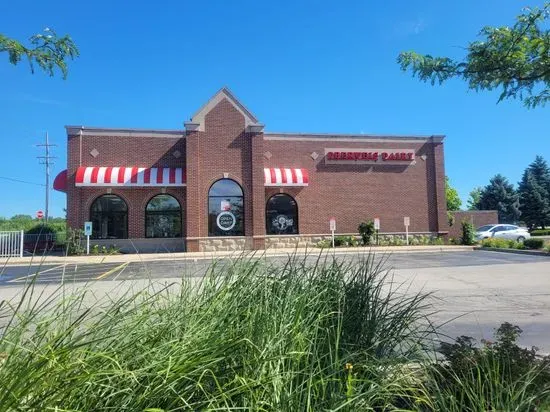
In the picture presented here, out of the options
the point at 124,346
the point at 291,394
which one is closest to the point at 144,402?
the point at 124,346

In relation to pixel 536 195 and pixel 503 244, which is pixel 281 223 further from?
pixel 536 195

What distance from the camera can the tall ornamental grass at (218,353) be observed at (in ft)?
6.86

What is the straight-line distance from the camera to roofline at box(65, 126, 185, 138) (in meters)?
24.8

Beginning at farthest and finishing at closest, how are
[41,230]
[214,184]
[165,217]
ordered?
[41,230], [165,217], [214,184]

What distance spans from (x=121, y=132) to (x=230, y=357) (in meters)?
→ 25.3

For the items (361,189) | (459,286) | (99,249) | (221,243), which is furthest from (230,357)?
(361,189)

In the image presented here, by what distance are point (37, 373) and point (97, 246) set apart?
24.3m

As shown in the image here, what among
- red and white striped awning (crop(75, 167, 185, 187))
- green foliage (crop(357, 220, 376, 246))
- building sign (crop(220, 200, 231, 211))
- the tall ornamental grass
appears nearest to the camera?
the tall ornamental grass

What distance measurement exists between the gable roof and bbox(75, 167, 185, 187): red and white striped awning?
3.16m

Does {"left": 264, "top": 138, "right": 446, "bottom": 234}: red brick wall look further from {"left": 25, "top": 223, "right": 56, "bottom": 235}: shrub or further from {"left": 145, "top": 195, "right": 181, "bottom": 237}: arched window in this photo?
{"left": 25, "top": 223, "right": 56, "bottom": 235}: shrub

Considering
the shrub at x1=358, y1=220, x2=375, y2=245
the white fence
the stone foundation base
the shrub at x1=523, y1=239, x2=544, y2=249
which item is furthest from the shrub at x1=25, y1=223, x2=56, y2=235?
the shrub at x1=523, y1=239, x2=544, y2=249

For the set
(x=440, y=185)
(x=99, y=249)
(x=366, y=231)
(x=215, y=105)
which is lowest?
(x=99, y=249)

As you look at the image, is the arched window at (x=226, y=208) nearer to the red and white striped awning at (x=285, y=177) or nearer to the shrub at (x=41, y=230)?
the red and white striped awning at (x=285, y=177)

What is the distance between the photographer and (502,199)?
58.3m
